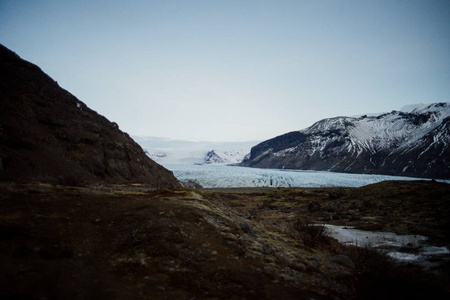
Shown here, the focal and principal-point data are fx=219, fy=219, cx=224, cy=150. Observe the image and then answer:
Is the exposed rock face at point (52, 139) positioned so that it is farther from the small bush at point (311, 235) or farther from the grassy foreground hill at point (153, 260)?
the small bush at point (311, 235)

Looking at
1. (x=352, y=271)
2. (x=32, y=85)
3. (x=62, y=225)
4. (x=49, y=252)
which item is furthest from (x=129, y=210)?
(x=32, y=85)

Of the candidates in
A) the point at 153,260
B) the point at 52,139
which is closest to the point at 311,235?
the point at 153,260

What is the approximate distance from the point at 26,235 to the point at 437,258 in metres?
16.1

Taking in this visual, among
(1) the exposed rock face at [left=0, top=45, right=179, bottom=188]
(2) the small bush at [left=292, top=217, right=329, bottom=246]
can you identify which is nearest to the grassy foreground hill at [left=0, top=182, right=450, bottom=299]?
(2) the small bush at [left=292, top=217, right=329, bottom=246]

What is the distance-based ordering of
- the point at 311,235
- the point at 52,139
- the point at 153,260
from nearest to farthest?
the point at 153,260
the point at 311,235
the point at 52,139

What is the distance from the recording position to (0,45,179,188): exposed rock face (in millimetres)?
20266

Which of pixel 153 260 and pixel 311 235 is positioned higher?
pixel 153 260

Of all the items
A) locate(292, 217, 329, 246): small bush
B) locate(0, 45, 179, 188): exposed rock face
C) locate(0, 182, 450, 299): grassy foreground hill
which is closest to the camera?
locate(0, 182, 450, 299): grassy foreground hill

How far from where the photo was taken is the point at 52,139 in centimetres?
2673

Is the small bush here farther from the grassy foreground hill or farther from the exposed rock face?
the exposed rock face

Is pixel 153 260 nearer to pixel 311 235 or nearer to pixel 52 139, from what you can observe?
pixel 311 235

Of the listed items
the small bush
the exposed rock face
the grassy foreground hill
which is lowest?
the small bush

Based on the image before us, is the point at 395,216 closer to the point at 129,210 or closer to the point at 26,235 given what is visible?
the point at 129,210

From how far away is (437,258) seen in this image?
10.2 m
